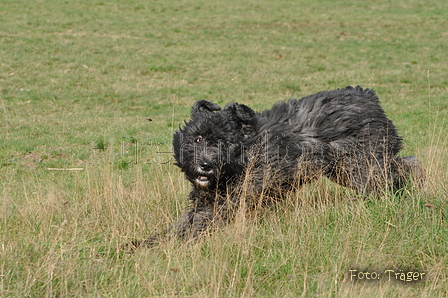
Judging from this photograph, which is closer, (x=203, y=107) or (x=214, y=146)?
(x=214, y=146)

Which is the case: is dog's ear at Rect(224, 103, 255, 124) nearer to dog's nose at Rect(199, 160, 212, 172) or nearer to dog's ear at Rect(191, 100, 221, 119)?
dog's ear at Rect(191, 100, 221, 119)

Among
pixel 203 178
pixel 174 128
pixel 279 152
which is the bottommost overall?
pixel 174 128

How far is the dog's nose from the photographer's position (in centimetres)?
546

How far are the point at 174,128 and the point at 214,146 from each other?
21.1 feet

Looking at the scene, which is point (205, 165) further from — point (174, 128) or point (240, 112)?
point (174, 128)

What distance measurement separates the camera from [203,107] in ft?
19.9

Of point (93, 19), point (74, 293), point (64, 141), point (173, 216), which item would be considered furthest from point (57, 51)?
point (74, 293)

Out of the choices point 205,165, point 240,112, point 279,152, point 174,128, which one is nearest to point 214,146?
point 205,165

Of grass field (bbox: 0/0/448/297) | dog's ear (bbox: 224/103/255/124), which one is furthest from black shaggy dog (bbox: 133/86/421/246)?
grass field (bbox: 0/0/448/297)

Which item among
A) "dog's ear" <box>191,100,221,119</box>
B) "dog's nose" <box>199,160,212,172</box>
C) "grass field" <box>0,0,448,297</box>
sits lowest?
"grass field" <box>0,0,448,297</box>

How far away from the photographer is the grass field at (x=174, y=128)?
457 centimetres

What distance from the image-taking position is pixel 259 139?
19.5 ft

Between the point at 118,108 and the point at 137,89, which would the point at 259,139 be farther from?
the point at 137,89

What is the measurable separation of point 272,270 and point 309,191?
5.57 feet
